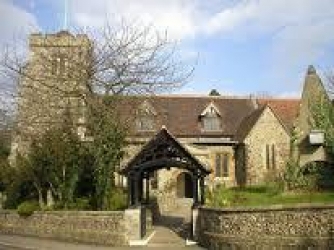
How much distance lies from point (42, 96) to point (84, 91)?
2.81m

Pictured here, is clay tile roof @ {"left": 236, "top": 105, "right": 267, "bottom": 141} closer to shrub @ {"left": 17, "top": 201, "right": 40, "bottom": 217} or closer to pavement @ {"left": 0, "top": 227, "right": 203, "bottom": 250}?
pavement @ {"left": 0, "top": 227, "right": 203, "bottom": 250}

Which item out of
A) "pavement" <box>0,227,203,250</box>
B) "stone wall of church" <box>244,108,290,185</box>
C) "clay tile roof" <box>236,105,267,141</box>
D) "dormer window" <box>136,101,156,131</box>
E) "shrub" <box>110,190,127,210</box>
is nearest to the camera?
"pavement" <box>0,227,203,250</box>

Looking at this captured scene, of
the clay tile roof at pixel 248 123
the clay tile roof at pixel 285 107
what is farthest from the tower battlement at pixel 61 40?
the clay tile roof at pixel 285 107

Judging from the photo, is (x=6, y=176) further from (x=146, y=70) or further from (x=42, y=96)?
(x=146, y=70)

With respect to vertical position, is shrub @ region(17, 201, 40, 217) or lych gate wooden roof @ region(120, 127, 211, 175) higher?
lych gate wooden roof @ region(120, 127, 211, 175)

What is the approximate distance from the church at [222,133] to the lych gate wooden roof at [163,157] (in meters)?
5.70

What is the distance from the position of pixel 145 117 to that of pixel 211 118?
1113cm

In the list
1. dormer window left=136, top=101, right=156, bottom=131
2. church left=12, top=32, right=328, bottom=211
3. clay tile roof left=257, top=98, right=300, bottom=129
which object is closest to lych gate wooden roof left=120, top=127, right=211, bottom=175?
dormer window left=136, top=101, right=156, bottom=131

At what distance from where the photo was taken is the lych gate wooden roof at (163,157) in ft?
80.4

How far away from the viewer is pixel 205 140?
42781 millimetres

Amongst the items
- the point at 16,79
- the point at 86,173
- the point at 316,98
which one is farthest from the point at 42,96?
the point at 316,98

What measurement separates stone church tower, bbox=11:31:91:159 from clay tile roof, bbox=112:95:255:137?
41.1 ft

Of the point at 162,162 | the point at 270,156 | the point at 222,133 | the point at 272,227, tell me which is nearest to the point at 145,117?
the point at 162,162

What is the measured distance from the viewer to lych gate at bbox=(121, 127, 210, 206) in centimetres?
2453
